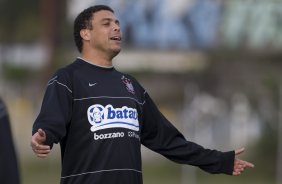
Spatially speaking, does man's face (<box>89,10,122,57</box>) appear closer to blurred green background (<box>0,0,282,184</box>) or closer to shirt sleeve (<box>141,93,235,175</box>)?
shirt sleeve (<box>141,93,235,175</box>)

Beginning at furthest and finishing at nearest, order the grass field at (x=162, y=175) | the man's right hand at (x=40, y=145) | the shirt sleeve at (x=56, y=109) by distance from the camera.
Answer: the grass field at (x=162, y=175)
the shirt sleeve at (x=56, y=109)
the man's right hand at (x=40, y=145)

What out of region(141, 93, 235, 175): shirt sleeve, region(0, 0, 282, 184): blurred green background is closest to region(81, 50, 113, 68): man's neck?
region(141, 93, 235, 175): shirt sleeve

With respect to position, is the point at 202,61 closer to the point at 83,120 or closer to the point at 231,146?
the point at 231,146

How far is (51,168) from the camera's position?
83.0ft

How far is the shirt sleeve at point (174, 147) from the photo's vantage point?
22.2ft

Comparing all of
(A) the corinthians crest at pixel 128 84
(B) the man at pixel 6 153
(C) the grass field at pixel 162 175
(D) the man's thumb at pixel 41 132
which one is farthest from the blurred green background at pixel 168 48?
(B) the man at pixel 6 153

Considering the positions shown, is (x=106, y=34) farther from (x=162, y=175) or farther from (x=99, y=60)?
(x=162, y=175)

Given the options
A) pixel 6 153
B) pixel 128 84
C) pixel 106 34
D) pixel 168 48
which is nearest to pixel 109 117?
pixel 128 84

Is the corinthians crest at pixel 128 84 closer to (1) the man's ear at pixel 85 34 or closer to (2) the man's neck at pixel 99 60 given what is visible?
(2) the man's neck at pixel 99 60

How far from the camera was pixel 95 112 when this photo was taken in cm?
625

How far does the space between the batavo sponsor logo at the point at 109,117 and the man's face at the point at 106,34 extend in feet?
1.41

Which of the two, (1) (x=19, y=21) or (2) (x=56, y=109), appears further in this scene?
(1) (x=19, y=21)

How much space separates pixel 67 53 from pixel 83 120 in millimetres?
29885

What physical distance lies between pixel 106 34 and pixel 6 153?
147cm
